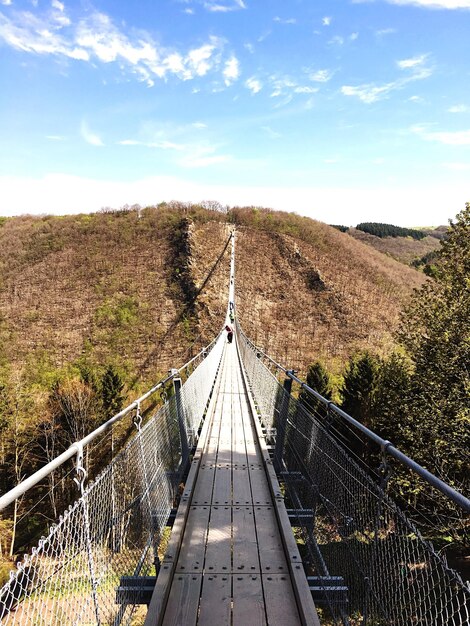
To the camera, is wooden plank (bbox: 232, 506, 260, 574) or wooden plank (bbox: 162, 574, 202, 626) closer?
wooden plank (bbox: 162, 574, 202, 626)

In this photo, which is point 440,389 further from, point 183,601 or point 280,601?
point 183,601

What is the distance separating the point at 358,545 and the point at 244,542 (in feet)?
3.98

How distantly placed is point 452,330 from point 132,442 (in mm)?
8123

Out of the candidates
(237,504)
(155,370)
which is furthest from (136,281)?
(237,504)

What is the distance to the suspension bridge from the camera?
1.61 m

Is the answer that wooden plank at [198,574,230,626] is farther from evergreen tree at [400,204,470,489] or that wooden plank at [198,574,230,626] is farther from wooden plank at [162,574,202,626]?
evergreen tree at [400,204,470,489]

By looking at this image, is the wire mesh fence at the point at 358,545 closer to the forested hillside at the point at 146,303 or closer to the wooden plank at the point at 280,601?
the wooden plank at the point at 280,601

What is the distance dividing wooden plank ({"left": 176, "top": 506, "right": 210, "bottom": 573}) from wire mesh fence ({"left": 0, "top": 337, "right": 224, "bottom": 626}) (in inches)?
8.7

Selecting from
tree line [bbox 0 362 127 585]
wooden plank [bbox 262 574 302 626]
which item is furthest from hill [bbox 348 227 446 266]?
wooden plank [bbox 262 574 302 626]

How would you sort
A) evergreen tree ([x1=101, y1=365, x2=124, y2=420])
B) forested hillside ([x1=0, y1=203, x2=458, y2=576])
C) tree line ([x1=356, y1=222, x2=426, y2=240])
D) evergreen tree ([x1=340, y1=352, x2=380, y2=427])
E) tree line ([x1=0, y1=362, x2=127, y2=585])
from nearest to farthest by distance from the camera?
tree line ([x1=0, y1=362, x2=127, y2=585]) → evergreen tree ([x1=340, y1=352, x2=380, y2=427]) → forested hillside ([x1=0, y1=203, x2=458, y2=576]) → evergreen tree ([x1=101, y1=365, x2=124, y2=420]) → tree line ([x1=356, y1=222, x2=426, y2=240])

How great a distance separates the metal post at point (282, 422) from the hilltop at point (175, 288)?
23.1 m

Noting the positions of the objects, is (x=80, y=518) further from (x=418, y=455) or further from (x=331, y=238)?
(x=331, y=238)

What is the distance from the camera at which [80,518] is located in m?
1.69

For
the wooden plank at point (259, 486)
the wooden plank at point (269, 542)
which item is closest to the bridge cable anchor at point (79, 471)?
the wooden plank at point (269, 542)
